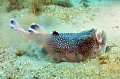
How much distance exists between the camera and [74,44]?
4.06 metres

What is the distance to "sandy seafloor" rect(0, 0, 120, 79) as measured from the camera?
3328 millimetres

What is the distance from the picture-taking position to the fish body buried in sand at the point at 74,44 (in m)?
3.81

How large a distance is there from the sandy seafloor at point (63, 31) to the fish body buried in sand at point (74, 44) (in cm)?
24

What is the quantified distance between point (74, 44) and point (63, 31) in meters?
2.95

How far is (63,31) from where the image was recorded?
22.8 feet

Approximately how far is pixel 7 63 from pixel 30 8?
561cm

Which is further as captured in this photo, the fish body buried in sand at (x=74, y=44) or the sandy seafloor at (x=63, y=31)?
the fish body buried in sand at (x=74, y=44)

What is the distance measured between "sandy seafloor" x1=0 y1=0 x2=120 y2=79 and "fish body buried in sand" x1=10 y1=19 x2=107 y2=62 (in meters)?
0.24

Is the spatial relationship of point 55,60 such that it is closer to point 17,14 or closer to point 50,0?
point 17,14

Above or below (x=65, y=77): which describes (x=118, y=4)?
above

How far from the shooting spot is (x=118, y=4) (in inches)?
375

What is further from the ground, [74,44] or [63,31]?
[74,44]

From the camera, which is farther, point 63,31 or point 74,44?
point 63,31

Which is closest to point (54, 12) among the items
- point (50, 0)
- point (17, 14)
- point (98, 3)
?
point (50, 0)
